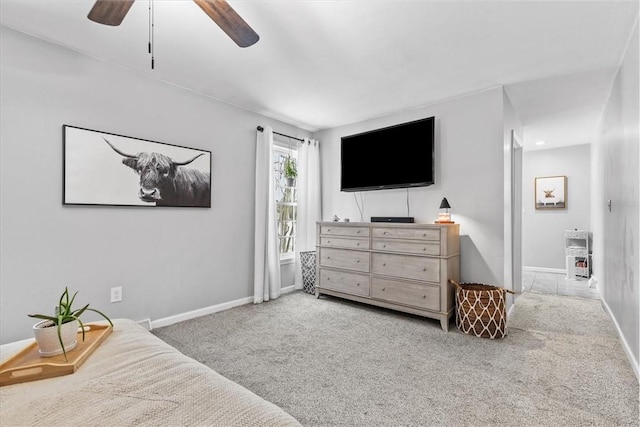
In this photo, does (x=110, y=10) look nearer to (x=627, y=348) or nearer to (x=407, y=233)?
(x=407, y=233)

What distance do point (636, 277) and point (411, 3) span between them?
240 cm

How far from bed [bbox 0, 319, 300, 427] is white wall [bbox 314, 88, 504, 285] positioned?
2988 mm

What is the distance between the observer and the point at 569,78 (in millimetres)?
2912

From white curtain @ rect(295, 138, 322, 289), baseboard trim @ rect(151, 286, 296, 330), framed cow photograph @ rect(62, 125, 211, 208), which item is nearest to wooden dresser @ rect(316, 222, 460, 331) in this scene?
white curtain @ rect(295, 138, 322, 289)

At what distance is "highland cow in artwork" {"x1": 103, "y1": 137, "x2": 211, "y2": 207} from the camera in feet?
9.23

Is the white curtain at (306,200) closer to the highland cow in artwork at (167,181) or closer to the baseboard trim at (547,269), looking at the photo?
the highland cow in artwork at (167,181)

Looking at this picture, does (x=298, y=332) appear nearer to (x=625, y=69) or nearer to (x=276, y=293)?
(x=276, y=293)

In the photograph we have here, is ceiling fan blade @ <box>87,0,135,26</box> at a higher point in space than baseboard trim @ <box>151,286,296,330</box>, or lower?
higher

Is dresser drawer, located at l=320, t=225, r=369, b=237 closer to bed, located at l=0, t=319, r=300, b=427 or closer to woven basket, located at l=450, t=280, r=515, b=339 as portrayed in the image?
woven basket, located at l=450, t=280, r=515, b=339

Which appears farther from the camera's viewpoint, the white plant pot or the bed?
the white plant pot

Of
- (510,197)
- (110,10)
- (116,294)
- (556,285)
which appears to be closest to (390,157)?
(510,197)

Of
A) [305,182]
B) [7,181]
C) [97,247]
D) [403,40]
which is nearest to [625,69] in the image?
[403,40]

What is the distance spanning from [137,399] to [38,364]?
0.41 m

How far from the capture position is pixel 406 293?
3172 millimetres
